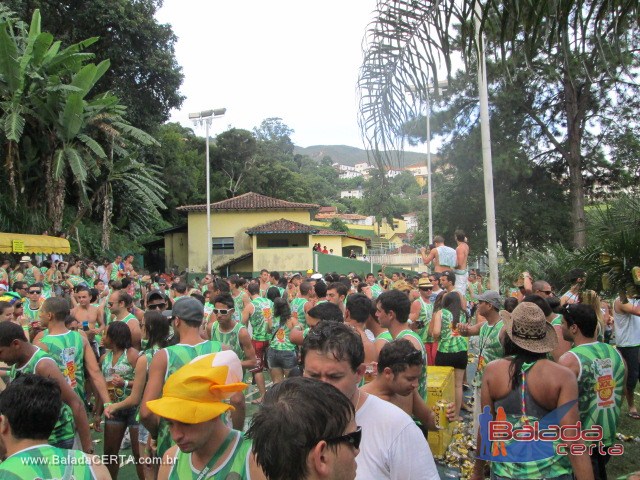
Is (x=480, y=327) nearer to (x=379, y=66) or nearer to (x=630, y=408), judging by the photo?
(x=630, y=408)

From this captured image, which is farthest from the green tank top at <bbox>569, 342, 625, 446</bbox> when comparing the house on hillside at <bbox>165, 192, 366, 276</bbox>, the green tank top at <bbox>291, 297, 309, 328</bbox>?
the house on hillside at <bbox>165, 192, 366, 276</bbox>

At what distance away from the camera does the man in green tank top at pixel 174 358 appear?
4.23 meters

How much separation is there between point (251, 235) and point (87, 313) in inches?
1153

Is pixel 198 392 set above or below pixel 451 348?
above

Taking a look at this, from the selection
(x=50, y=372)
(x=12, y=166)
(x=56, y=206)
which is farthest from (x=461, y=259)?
(x=56, y=206)

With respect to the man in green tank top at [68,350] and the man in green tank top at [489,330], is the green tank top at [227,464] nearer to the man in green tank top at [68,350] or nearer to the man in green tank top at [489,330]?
the man in green tank top at [68,350]

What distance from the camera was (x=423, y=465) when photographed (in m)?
2.63

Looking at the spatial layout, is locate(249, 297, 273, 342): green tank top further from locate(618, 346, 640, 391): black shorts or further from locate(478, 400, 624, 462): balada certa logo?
locate(478, 400, 624, 462): balada certa logo

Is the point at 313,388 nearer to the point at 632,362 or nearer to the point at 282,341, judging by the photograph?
the point at 282,341

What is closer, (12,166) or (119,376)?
(119,376)

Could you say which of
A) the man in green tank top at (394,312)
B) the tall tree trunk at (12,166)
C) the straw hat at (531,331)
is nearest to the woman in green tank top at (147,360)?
the man in green tank top at (394,312)

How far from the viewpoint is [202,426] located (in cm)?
273

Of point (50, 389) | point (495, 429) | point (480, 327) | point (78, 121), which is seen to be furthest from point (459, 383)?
point (78, 121)

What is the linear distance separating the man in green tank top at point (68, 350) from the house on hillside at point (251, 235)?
31294 millimetres
